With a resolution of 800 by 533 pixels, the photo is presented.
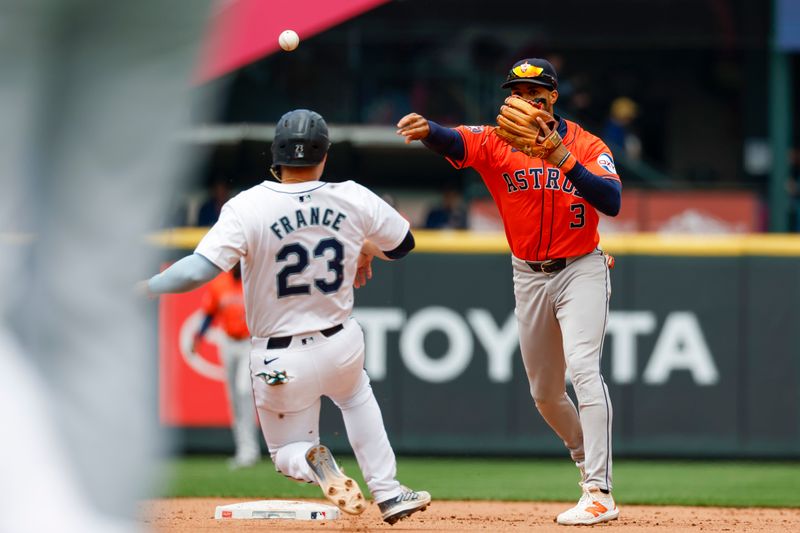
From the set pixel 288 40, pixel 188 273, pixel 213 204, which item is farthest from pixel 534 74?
pixel 213 204

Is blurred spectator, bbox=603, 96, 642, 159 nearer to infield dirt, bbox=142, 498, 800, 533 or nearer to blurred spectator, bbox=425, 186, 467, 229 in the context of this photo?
blurred spectator, bbox=425, 186, 467, 229

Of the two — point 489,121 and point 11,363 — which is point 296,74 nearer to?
point 489,121

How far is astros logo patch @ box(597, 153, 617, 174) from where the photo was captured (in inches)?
232

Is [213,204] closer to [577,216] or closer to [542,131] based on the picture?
[577,216]

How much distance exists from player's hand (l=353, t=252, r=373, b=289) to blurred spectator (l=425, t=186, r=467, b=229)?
6.61 m

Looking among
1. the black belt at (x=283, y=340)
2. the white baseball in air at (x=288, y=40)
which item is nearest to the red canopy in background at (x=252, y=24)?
the white baseball in air at (x=288, y=40)

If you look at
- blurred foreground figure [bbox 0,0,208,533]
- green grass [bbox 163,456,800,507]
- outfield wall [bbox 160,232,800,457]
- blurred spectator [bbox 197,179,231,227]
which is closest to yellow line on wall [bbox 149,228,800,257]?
outfield wall [bbox 160,232,800,457]

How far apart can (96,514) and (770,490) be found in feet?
21.4

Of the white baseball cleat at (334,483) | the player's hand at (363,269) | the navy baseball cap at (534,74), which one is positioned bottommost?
the white baseball cleat at (334,483)

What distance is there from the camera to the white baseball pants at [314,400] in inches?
205

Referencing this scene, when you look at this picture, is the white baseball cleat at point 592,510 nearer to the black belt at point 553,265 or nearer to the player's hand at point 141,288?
the black belt at point 553,265

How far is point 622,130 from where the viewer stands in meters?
14.3

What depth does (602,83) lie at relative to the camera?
15492 millimetres

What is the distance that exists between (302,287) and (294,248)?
0.16m
